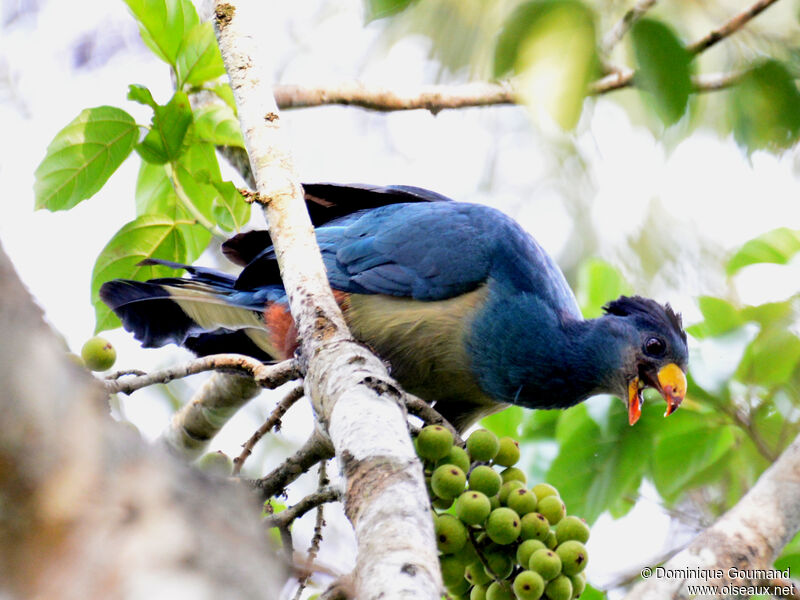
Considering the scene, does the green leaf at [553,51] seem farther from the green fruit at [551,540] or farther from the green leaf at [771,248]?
the green leaf at [771,248]

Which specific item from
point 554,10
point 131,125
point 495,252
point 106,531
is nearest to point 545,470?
point 495,252

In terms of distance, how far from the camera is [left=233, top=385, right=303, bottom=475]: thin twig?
2.29 m

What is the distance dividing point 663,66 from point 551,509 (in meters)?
1.25

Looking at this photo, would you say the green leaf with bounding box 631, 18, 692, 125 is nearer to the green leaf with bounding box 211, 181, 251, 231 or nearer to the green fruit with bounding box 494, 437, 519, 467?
the green fruit with bounding box 494, 437, 519, 467

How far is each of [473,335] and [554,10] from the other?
4.43ft

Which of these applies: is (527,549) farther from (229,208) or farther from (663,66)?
(229,208)

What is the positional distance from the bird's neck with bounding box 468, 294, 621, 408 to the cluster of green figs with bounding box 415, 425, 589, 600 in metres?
0.92

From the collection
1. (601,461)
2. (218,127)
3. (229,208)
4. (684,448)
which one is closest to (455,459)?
(601,461)

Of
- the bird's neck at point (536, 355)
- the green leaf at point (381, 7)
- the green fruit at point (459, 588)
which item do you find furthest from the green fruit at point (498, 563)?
the green leaf at point (381, 7)

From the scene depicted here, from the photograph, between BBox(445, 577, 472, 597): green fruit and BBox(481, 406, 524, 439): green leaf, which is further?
BBox(481, 406, 524, 439): green leaf

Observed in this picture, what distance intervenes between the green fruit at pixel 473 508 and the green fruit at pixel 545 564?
0.52 feet


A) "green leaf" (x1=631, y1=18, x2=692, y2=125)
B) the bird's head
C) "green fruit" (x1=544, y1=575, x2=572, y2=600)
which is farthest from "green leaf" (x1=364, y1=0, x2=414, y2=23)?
the bird's head

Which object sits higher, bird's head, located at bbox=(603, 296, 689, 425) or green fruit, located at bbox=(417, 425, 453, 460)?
green fruit, located at bbox=(417, 425, 453, 460)

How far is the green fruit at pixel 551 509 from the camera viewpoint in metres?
2.25
